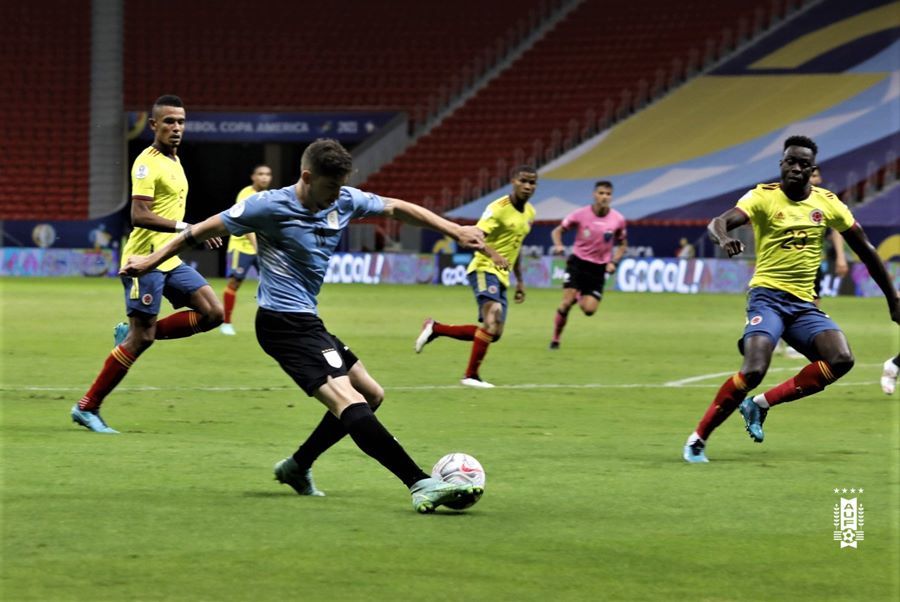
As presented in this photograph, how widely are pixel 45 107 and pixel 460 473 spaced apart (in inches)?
1588

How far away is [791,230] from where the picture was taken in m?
9.91

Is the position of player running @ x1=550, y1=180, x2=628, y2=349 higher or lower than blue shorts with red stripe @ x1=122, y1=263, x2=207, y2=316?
lower

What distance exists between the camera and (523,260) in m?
36.4

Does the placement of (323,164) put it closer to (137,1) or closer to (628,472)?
(628,472)

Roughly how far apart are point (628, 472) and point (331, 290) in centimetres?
2412

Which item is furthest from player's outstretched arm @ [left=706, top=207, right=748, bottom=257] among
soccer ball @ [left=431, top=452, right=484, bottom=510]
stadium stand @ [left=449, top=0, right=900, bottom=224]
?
stadium stand @ [left=449, top=0, right=900, bottom=224]

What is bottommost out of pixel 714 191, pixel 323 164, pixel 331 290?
pixel 331 290

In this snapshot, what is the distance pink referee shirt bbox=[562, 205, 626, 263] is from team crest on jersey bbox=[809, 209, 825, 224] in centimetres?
998

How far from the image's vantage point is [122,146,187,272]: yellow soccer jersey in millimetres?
10781

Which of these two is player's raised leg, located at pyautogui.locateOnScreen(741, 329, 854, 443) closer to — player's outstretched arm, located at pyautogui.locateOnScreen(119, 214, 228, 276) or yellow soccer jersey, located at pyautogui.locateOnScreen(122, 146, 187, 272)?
player's outstretched arm, located at pyautogui.locateOnScreen(119, 214, 228, 276)

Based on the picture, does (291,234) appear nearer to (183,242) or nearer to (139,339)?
(183,242)

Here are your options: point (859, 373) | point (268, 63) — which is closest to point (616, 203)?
point (268, 63)

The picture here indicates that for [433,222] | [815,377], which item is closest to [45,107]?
[815,377]

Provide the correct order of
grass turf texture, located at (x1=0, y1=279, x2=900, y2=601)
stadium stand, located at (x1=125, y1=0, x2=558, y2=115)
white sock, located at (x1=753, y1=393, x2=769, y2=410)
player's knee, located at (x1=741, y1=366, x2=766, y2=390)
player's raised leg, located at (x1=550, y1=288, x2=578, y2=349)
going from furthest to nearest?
stadium stand, located at (x1=125, y1=0, x2=558, y2=115)
player's raised leg, located at (x1=550, y1=288, x2=578, y2=349)
white sock, located at (x1=753, y1=393, x2=769, y2=410)
player's knee, located at (x1=741, y1=366, x2=766, y2=390)
grass turf texture, located at (x1=0, y1=279, x2=900, y2=601)
